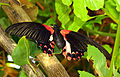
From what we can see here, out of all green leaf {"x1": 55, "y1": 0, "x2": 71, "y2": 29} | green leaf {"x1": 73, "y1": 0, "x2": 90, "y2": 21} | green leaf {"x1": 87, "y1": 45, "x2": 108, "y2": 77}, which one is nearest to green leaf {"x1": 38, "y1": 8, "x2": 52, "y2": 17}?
green leaf {"x1": 55, "y1": 0, "x2": 71, "y2": 29}

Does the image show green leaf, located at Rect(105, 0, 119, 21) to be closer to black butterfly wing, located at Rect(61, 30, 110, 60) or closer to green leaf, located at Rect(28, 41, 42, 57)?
black butterfly wing, located at Rect(61, 30, 110, 60)

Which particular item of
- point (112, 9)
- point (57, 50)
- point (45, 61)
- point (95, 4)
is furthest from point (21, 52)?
point (112, 9)

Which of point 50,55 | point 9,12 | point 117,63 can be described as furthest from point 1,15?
point 117,63

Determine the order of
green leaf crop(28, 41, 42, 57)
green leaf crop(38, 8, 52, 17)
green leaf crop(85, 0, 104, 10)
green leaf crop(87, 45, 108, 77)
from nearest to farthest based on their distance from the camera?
green leaf crop(87, 45, 108, 77) < green leaf crop(85, 0, 104, 10) < green leaf crop(28, 41, 42, 57) < green leaf crop(38, 8, 52, 17)

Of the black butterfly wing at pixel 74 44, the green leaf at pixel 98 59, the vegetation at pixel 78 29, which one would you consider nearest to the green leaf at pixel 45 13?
the vegetation at pixel 78 29

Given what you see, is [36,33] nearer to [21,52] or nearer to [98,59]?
[21,52]
